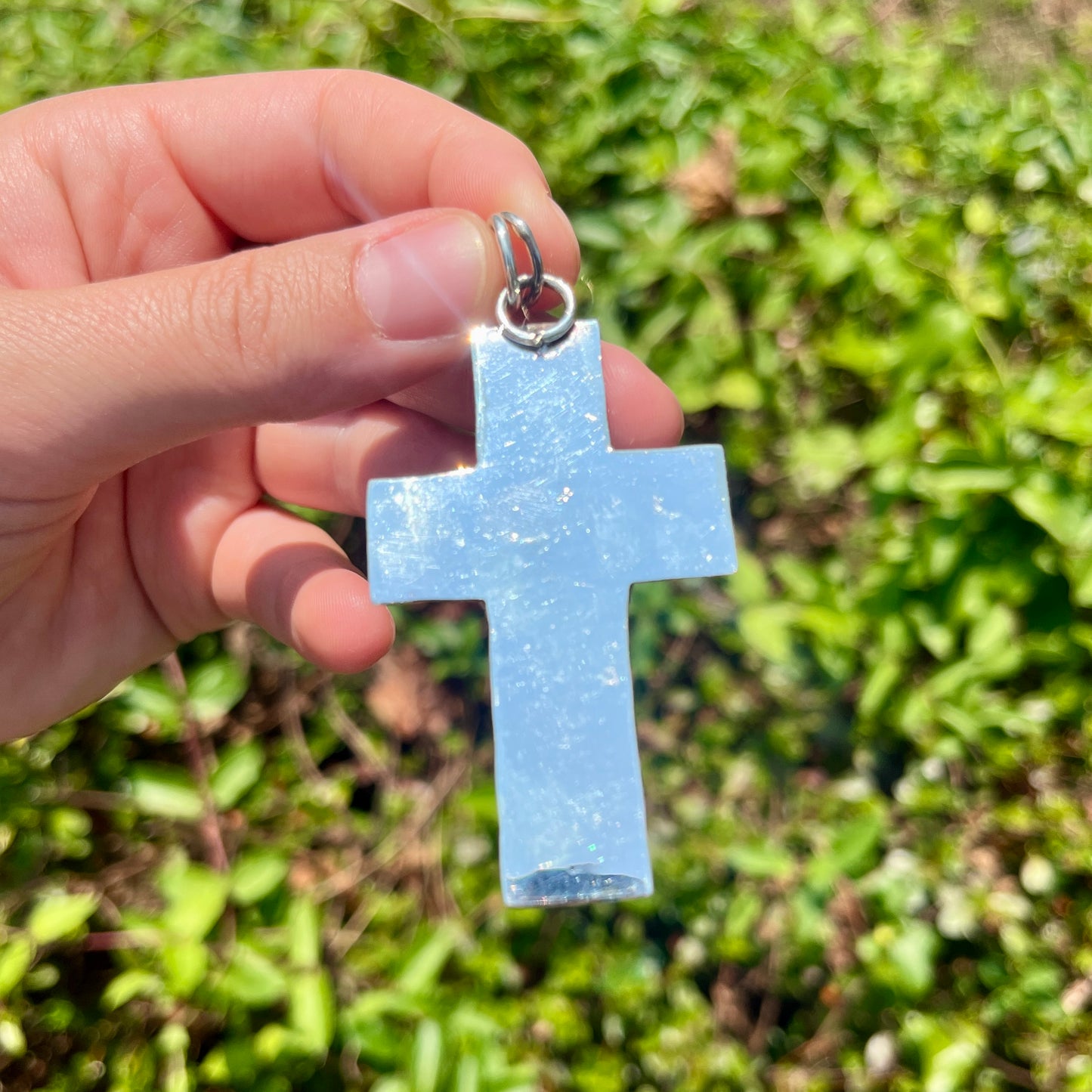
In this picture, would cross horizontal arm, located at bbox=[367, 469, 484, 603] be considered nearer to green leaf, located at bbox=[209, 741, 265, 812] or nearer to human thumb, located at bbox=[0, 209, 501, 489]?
human thumb, located at bbox=[0, 209, 501, 489]

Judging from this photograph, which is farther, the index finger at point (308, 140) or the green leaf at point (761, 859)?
the green leaf at point (761, 859)

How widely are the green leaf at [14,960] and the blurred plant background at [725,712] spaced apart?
0.01 metres

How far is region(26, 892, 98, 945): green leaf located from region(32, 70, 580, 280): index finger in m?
1.35

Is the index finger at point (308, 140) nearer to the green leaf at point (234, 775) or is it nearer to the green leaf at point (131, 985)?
the green leaf at point (234, 775)

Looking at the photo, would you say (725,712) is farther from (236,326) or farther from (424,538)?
(236,326)

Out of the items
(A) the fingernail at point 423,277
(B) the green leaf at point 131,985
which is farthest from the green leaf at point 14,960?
(A) the fingernail at point 423,277

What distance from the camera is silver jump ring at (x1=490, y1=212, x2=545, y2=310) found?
113 cm

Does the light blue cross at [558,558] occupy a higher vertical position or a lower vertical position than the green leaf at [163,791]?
higher

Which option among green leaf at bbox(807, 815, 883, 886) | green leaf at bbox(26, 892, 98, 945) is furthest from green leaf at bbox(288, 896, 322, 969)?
green leaf at bbox(807, 815, 883, 886)

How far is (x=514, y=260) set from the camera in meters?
1.15

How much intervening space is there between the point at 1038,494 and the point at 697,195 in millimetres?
1057

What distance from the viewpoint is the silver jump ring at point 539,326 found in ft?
3.81

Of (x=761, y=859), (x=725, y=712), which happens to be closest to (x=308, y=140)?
(x=725, y=712)

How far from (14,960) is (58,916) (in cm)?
10
